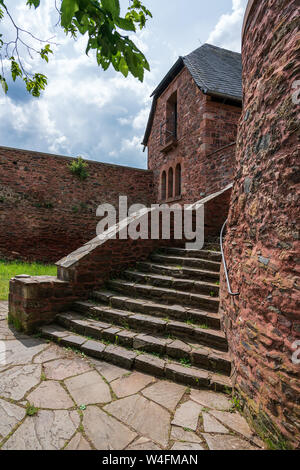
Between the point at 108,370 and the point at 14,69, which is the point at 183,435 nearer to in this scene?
the point at 108,370

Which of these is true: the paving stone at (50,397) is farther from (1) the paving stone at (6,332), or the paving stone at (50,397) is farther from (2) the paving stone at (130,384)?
(1) the paving stone at (6,332)

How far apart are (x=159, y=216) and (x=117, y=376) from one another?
3.20 m

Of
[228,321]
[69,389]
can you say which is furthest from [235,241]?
[69,389]

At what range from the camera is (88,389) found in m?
2.26

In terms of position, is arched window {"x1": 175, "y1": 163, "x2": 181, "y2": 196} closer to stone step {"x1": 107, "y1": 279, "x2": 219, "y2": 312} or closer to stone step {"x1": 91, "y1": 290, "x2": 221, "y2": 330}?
stone step {"x1": 107, "y1": 279, "x2": 219, "y2": 312}

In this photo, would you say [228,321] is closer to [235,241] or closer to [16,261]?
[235,241]

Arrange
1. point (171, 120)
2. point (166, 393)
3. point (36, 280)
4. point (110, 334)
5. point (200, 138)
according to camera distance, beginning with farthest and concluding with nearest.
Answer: point (171, 120) < point (200, 138) < point (36, 280) < point (110, 334) < point (166, 393)

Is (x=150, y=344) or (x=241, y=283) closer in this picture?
(x=241, y=283)

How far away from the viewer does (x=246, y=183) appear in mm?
2389

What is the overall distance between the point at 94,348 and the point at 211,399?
56.5 inches

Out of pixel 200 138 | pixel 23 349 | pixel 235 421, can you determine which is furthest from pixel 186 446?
pixel 200 138

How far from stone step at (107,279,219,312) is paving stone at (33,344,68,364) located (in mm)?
1363

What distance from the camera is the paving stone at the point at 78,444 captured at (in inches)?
64.7

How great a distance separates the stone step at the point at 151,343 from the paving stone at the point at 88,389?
58cm
